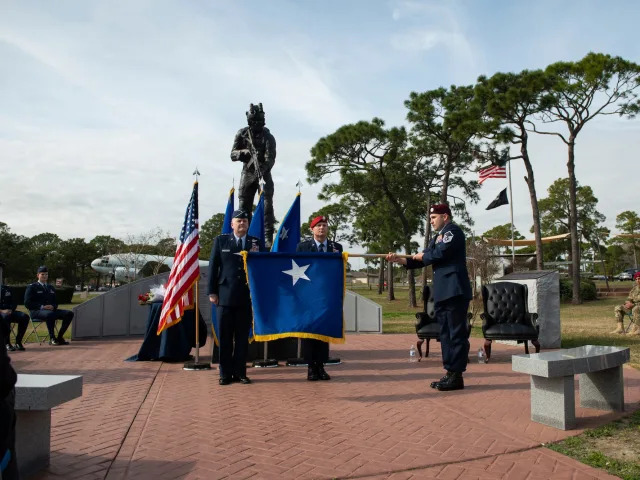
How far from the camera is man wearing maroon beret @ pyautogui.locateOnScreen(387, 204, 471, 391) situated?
19.0 feet

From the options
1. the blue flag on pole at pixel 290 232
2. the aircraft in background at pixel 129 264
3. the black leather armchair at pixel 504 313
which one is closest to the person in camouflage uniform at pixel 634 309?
the black leather armchair at pixel 504 313

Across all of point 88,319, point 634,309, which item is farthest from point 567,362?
point 88,319

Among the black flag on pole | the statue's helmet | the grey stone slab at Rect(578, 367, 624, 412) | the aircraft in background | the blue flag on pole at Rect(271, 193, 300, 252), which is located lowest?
the grey stone slab at Rect(578, 367, 624, 412)

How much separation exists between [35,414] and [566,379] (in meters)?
4.18

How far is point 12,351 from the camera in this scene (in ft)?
32.0

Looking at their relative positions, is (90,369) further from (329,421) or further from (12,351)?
(329,421)

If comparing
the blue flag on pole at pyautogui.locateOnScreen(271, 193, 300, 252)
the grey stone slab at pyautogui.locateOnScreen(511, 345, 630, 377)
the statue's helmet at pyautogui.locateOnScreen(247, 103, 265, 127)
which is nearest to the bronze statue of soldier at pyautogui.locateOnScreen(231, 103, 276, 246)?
the statue's helmet at pyautogui.locateOnScreen(247, 103, 265, 127)

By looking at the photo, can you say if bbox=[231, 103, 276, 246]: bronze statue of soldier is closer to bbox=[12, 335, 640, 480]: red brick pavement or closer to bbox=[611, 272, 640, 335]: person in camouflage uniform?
bbox=[12, 335, 640, 480]: red brick pavement

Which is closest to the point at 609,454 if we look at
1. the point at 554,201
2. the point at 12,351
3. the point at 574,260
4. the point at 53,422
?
the point at 53,422

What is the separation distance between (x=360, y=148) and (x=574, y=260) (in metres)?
11.9

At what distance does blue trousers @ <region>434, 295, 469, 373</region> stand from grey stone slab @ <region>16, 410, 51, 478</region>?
4.12 meters

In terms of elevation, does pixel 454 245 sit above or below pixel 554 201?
below

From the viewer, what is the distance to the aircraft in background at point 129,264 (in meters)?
41.2

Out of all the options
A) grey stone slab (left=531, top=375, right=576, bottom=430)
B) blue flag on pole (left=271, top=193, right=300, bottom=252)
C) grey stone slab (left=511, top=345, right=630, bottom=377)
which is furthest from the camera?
blue flag on pole (left=271, top=193, right=300, bottom=252)
